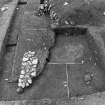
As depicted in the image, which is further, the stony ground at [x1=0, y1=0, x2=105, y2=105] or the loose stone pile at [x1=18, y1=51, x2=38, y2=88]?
the loose stone pile at [x1=18, y1=51, x2=38, y2=88]

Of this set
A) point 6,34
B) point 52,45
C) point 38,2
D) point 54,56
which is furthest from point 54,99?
point 38,2

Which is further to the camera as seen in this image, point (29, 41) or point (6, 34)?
point (6, 34)

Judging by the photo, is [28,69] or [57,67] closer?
[28,69]

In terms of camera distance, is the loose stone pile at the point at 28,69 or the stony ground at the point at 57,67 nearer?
the stony ground at the point at 57,67

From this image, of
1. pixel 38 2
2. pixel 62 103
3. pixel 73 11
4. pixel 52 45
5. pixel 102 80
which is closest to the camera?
pixel 62 103

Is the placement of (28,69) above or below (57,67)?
above

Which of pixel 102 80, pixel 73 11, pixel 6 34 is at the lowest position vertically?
pixel 102 80

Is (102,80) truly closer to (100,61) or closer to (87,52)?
(100,61)

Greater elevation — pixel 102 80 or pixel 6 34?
pixel 6 34
